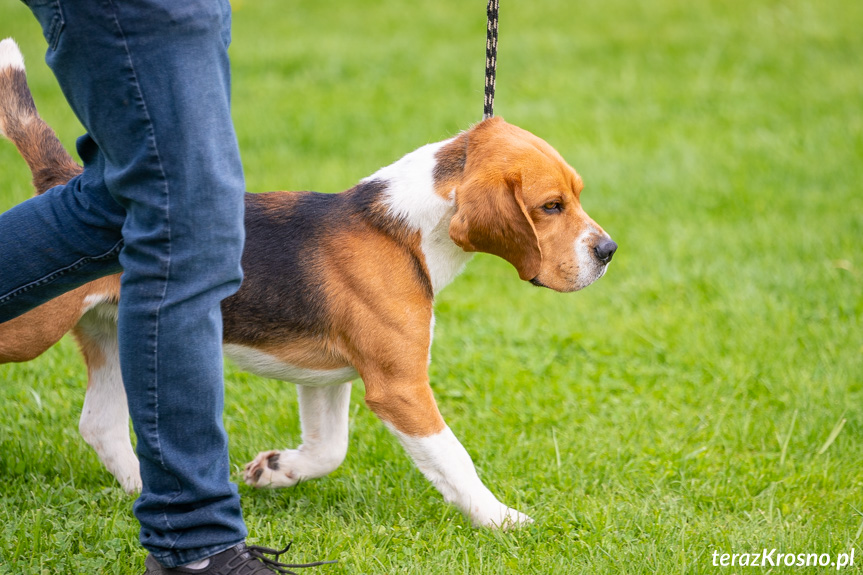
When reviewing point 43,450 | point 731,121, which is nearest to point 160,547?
point 43,450

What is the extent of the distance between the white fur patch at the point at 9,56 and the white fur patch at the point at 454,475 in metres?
2.04

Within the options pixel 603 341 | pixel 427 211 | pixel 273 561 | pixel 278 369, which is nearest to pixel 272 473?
pixel 278 369

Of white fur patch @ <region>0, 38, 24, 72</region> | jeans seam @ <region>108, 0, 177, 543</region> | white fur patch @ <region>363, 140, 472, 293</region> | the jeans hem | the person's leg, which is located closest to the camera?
jeans seam @ <region>108, 0, 177, 543</region>

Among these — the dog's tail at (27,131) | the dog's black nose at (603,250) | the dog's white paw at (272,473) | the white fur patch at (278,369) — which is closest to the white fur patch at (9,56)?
the dog's tail at (27,131)

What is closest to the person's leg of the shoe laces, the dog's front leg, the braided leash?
the shoe laces

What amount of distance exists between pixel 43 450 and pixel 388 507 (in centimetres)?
147

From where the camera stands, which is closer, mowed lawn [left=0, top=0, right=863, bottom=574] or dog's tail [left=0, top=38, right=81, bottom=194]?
mowed lawn [left=0, top=0, right=863, bottom=574]

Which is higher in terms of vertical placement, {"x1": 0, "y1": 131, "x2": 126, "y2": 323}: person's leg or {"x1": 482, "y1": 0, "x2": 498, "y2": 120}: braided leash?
{"x1": 482, "y1": 0, "x2": 498, "y2": 120}: braided leash

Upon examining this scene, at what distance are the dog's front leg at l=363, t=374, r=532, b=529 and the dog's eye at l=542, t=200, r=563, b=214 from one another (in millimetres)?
768

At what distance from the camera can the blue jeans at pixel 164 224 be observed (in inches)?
90.6

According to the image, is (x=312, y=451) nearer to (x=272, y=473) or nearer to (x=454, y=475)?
(x=272, y=473)

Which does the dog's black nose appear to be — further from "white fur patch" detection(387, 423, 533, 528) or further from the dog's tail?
the dog's tail

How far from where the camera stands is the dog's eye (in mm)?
3416

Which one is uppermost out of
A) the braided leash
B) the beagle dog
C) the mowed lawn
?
the braided leash
